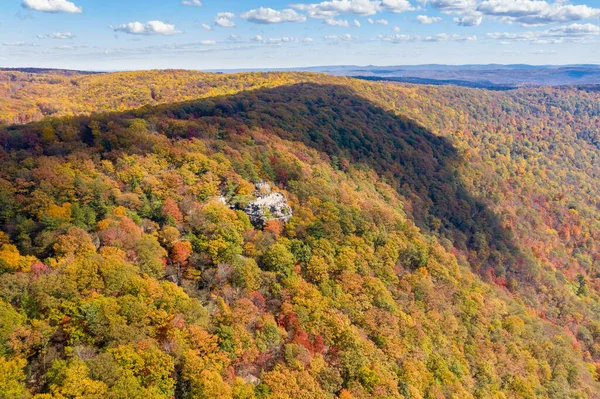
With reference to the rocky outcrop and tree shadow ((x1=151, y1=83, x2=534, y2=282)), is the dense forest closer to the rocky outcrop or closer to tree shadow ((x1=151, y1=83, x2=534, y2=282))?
the rocky outcrop

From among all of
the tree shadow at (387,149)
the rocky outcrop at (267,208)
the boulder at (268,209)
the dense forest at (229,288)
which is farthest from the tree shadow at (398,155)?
the boulder at (268,209)

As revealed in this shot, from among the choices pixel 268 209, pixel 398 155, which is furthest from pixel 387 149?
pixel 268 209

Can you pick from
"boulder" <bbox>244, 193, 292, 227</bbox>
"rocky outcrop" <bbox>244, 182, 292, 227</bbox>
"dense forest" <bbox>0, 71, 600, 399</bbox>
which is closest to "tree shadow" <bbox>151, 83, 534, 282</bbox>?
"dense forest" <bbox>0, 71, 600, 399</bbox>

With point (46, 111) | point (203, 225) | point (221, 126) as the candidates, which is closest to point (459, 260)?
point (221, 126)

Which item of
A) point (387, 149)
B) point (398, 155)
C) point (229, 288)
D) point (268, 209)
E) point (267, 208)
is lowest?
point (229, 288)

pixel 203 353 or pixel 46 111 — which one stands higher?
pixel 46 111

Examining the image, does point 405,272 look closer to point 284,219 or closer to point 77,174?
point 284,219

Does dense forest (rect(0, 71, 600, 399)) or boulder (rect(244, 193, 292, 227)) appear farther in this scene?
boulder (rect(244, 193, 292, 227))

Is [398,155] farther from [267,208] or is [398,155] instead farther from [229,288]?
[229,288]

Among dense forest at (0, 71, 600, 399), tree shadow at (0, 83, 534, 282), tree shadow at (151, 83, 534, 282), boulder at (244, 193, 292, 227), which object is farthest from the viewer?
tree shadow at (151, 83, 534, 282)

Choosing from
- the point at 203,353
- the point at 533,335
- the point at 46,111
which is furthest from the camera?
the point at 46,111

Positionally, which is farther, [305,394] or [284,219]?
[284,219]
